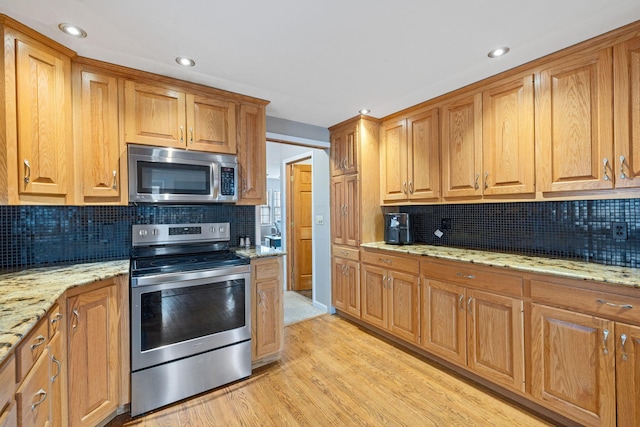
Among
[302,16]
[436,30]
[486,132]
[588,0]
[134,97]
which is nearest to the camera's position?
[588,0]

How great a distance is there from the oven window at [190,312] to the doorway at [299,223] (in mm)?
2217

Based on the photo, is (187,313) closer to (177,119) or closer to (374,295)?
(177,119)

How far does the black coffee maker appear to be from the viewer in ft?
9.58

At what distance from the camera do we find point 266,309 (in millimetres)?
2400

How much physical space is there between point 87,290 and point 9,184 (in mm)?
687

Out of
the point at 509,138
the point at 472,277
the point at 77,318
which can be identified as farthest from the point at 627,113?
the point at 77,318

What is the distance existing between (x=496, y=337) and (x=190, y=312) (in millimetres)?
2093

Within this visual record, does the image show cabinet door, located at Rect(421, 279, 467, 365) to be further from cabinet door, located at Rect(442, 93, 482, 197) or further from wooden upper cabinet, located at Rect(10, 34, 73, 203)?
wooden upper cabinet, located at Rect(10, 34, 73, 203)

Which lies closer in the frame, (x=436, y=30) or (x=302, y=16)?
(x=302, y=16)

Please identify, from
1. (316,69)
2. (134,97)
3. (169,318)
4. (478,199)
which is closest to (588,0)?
(478,199)

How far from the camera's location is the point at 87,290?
63.0 inches

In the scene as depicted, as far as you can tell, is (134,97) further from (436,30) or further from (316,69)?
(436,30)

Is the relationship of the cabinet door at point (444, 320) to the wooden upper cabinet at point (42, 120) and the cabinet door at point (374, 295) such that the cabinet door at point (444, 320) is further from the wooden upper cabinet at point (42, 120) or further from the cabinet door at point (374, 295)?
the wooden upper cabinet at point (42, 120)

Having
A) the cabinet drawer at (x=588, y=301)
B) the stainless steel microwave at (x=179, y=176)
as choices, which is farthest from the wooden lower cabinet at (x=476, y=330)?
the stainless steel microwave at (x=179, y=176)
